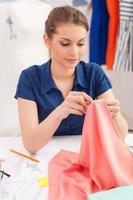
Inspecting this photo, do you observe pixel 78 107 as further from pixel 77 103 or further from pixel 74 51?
pixel 74 51

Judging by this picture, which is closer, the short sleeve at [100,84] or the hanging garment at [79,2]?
the short sleeve at [100,84]

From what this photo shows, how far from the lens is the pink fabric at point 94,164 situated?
3.19 feet

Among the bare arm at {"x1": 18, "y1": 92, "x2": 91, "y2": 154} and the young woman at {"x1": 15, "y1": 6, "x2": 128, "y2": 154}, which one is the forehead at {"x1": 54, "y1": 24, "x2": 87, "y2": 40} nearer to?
the young woman at {"x1": 15, "y1": 6, "x2": 128, "y2": 154}

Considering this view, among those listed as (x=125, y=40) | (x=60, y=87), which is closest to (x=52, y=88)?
(x=60, y=87)

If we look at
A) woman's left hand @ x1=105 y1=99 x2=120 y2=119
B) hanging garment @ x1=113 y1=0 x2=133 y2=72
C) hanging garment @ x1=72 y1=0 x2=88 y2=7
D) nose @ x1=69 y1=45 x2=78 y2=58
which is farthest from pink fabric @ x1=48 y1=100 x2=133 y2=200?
hanging garment @ x1=72 y1=0 x2=88 y2=7

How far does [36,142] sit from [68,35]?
14.7 inches

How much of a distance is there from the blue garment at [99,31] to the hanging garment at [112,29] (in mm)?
Answer: 47

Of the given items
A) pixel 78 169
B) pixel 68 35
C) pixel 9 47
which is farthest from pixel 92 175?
pixel 9 47

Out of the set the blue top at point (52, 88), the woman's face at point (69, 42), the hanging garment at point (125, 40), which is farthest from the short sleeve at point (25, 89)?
the hanging garment at point (125, 40)

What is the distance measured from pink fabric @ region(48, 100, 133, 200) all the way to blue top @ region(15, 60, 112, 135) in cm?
23

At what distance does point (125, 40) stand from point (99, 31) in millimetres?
182

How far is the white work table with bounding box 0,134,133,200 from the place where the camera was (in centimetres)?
98

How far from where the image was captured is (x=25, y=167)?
1130 mm

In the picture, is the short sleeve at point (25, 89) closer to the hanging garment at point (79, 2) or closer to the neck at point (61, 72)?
the neck at point (61, 72)
